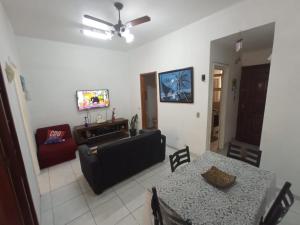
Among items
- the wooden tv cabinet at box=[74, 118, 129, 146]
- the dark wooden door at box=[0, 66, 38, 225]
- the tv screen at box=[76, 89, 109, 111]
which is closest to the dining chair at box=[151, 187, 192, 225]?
the dark wooden door at box=[0, 66, 38, 225]

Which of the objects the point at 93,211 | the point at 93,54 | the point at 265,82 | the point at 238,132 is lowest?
the point at 93,211

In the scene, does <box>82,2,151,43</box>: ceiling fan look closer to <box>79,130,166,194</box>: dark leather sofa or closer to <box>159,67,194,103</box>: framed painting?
<box>159,67,194,103</box>: framed painting

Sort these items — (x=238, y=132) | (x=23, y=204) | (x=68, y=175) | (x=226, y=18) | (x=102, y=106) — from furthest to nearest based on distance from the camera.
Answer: (x=102, y=106), (x=238, y=132), (x=68, y=175), (x=226, y=18), (x=23, y=204)

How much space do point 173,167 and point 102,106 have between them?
337 centimetres

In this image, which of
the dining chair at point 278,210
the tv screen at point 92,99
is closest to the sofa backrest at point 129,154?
the dining chair at point 278,210

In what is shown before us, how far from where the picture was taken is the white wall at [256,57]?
10.9ft

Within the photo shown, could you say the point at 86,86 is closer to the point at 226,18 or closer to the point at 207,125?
the point at 207,125

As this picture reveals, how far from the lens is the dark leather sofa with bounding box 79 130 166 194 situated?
2084mm

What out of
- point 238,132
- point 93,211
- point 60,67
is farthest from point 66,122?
point 238,132

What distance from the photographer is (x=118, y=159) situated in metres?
2.25

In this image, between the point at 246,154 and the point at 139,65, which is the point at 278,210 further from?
the point at 139,65

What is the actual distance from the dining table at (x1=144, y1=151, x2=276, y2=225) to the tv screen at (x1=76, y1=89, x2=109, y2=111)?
3.49 meters

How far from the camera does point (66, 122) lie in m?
3.88

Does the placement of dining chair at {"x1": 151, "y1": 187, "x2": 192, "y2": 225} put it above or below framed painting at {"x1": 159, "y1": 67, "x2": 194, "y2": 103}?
below
